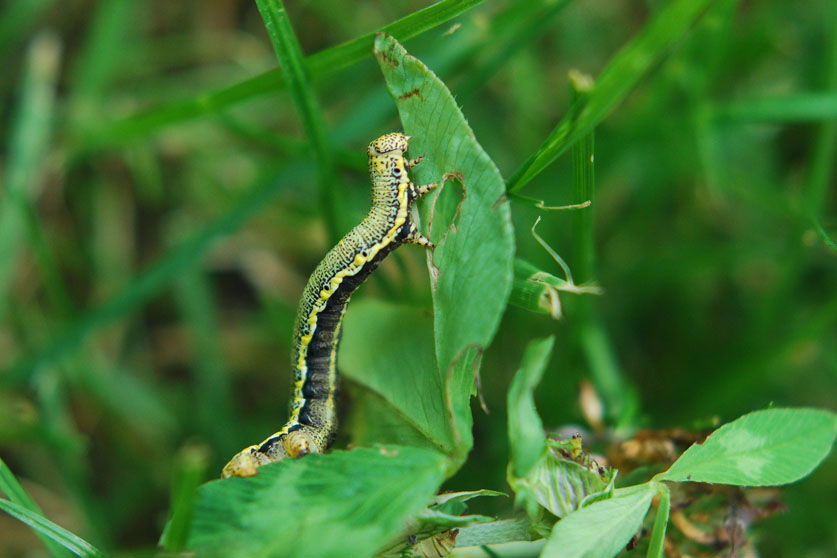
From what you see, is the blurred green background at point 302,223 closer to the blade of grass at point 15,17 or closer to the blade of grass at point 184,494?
the blade of grass at point 15,17

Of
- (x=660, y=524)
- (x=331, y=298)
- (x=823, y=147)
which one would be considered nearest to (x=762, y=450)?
(x=660, y=524)

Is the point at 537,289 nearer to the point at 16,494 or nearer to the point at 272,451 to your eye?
the point at 272,451

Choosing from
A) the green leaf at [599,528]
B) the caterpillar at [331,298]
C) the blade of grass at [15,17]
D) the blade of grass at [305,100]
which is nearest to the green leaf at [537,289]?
the caterpillar at [331,298]

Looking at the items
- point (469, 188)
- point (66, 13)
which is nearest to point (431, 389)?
point (469, 188)

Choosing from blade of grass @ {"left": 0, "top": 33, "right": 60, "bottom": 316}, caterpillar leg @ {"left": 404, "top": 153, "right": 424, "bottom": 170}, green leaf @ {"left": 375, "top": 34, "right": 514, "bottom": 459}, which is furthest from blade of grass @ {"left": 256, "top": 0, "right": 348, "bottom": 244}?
blade of grass @ {"left": 0, "top": 33, "right": 60, "bottom": 316}

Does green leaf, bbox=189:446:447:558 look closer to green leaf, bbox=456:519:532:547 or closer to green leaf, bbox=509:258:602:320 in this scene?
green leaf, bbox=456:519:532:547

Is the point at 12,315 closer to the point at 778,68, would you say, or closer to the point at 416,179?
the point at 416,179
